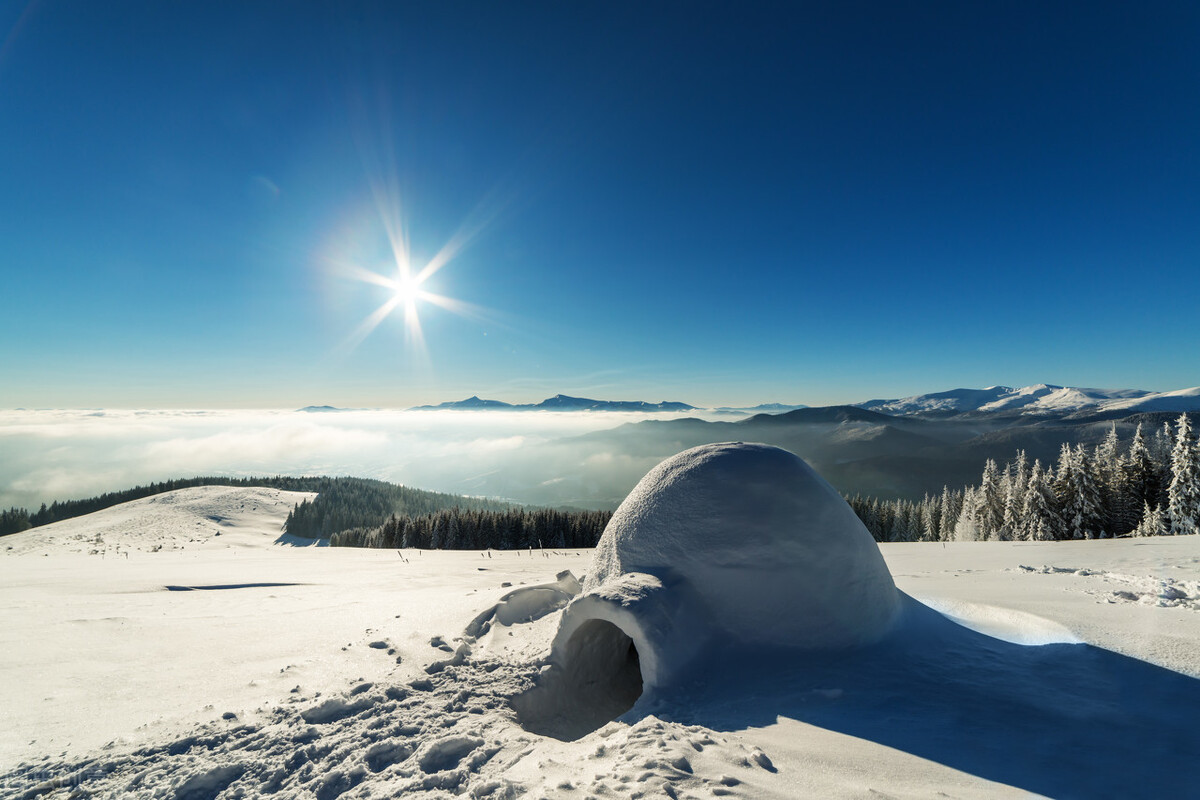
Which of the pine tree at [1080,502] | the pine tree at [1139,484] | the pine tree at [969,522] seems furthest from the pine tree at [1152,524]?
the pine tree at [969,522]

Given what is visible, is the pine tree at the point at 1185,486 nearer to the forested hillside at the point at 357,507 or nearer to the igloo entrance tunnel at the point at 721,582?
the igloo entrance tunnel at the point at 721,582

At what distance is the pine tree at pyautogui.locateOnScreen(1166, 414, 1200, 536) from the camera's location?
21.2 m

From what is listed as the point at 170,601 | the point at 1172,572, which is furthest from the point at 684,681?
the point at 1172,572

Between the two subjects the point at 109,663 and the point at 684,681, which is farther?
the point at 109,663

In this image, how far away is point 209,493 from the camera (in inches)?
2613

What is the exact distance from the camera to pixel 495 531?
41469 millimetres

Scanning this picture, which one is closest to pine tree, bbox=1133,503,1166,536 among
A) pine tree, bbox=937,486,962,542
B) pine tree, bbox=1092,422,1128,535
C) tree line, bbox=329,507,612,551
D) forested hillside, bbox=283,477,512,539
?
pine tree, bbox=1092,422,1128,535

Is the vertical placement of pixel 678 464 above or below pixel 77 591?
above

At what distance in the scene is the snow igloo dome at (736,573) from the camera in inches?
218

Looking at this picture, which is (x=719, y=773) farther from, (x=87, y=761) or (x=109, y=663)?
(x=109, y=663)

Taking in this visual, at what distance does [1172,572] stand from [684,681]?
523 inches

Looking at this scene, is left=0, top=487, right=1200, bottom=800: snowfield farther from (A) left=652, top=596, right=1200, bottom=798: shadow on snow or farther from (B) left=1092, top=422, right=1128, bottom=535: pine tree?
(B) left=1092, top=422, right=1128, bottom=535: pine tree

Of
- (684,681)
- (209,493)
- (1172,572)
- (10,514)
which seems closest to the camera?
(684,681)

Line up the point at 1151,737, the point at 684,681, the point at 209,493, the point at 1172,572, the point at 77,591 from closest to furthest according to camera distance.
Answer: the point at 1151,737 < the point at 684,681 < the point at 1172,572 < the point at 77,591 < the point at 209,493
